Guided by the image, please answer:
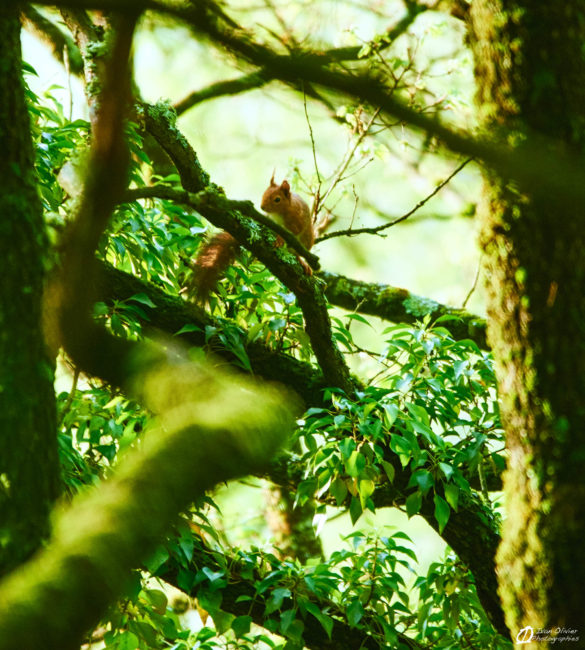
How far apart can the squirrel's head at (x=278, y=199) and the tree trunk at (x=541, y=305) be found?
256cm

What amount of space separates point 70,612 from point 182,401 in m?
0.29

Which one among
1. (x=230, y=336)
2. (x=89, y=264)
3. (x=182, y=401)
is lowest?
(x=182, y=401)

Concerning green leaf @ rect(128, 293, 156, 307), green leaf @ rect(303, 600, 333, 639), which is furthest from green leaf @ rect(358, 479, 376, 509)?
green leaf @ rect(128, 293, 156, 307)

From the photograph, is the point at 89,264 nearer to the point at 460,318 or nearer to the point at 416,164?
the point at 460,318

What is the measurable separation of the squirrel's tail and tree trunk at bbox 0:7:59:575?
3.91 ft

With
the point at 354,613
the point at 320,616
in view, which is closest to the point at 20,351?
the point at 320,616

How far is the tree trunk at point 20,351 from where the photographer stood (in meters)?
1.01

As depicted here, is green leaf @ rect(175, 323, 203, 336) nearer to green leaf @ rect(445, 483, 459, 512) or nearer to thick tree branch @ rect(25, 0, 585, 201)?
green leaf @ rect(445, 483, 459, 512)

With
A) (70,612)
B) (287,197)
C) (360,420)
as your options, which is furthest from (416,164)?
(70,612)

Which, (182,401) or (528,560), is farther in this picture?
(528,560)

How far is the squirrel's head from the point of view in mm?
3910

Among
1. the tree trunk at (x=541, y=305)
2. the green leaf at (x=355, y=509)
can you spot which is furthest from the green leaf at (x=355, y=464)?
the tree trunk at (x=541, y=305)

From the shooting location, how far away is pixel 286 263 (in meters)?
2.11

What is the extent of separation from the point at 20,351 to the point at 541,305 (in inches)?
37.0
